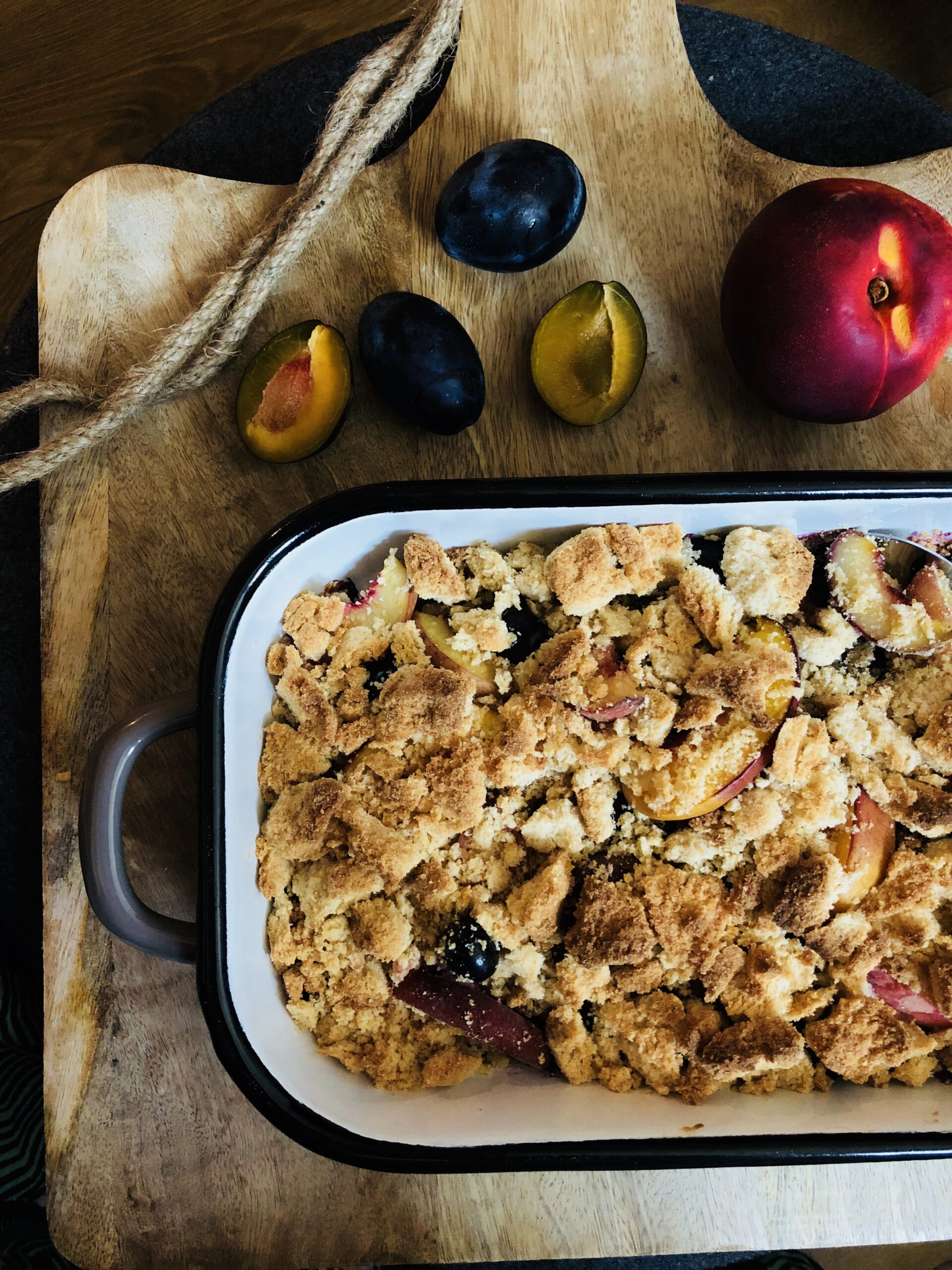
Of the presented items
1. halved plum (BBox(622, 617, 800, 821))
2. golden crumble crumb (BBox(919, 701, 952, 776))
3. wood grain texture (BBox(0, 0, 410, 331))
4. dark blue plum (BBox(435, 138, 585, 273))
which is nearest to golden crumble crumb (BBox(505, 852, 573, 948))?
halved plum (BBox(622, 617, 800, 821))

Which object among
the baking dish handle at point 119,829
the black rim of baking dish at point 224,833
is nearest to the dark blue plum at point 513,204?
the black rim of baking dish at point 224,833

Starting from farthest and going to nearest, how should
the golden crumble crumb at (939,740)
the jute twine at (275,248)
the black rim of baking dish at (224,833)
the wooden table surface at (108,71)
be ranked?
the wooden table surface at (108,71)
the jute twine at (275,248)
the golden crumble crumb at (939,740)
the black rim of baking dish at (224,833)

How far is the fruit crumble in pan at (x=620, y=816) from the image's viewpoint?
2.80 feet

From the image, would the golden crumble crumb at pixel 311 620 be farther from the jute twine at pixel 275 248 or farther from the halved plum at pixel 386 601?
the jute twine at pixel 275 248

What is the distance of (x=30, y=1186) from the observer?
49.1 inches

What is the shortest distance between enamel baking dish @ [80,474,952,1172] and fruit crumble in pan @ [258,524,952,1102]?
0.02 m

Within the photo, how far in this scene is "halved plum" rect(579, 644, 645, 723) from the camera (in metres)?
0.86

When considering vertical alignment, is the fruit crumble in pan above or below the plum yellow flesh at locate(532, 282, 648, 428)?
below

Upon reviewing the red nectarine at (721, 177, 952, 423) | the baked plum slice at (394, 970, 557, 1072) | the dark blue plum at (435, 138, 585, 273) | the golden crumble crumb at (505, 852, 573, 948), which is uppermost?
the dark blue plum at (435, 138, 585, 273)

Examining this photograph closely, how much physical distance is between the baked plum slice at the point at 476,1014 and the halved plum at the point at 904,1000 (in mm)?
318

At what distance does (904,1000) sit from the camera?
868 millimetres

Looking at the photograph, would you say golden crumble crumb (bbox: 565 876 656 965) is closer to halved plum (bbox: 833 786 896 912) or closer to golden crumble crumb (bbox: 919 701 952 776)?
halved plum (bbox: 833 786 896 912)

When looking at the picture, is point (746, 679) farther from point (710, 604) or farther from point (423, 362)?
point (423, 362)

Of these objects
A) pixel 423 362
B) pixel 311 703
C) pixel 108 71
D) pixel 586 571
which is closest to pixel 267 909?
pixel 311 703
